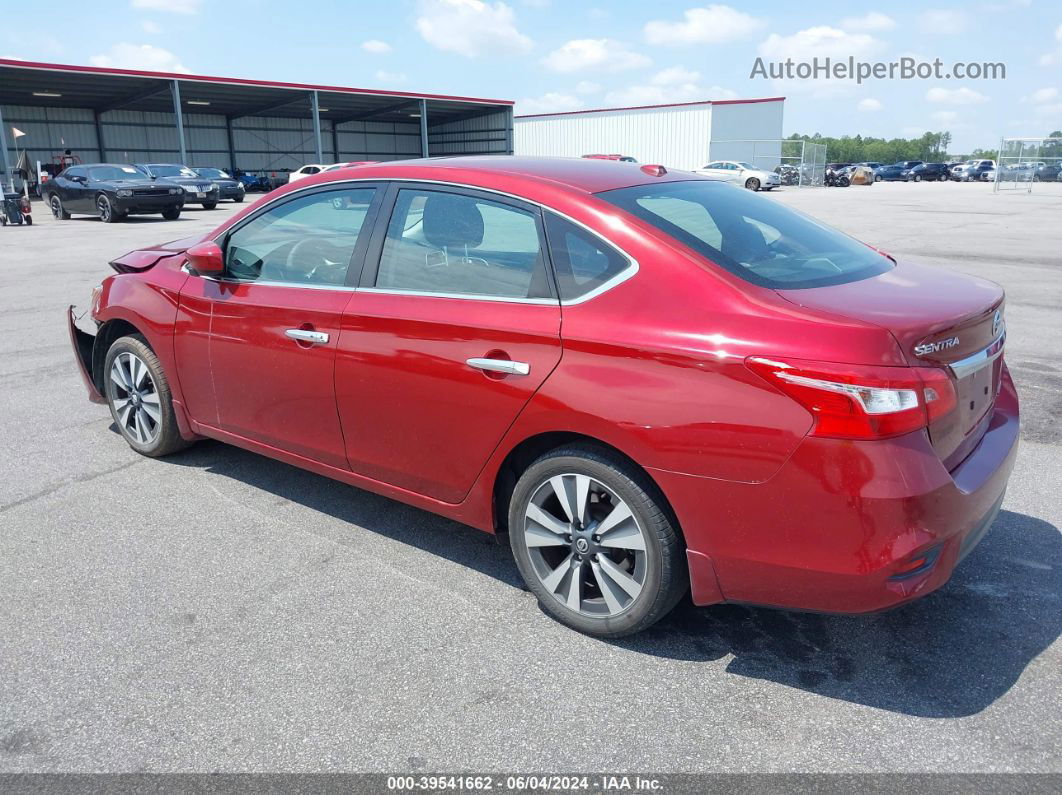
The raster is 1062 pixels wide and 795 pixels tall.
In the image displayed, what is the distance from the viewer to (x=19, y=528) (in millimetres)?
4027

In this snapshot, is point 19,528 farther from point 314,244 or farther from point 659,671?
point 659,671

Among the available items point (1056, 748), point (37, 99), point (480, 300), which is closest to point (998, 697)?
point (1056, 748)

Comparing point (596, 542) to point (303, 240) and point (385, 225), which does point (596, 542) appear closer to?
point (385, 225)

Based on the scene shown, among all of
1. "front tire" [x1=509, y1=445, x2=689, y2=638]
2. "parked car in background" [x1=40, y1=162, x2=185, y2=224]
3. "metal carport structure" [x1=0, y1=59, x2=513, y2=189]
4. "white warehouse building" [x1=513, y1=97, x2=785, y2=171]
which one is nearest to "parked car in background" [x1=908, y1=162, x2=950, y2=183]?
"white warehouse building" [x1=513, y1=97, x2=785, y2=171]

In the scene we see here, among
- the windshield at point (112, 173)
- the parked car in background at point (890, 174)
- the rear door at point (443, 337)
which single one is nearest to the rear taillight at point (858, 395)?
the rear door at point (443, 337)

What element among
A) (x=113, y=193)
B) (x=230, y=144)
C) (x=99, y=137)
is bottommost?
(x=113, y=193)

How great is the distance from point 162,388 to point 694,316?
3.17 metres

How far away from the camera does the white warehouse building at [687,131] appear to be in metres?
50.1

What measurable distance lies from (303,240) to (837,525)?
2654 millimetres

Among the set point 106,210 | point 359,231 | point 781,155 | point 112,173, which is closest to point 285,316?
point 359,231

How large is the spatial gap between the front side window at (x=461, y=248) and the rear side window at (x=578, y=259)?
64mm

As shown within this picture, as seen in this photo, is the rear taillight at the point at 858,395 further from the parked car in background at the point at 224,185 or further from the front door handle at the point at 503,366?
the parked car in background at the point at 224,185

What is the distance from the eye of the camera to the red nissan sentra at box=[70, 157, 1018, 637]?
2.50 m

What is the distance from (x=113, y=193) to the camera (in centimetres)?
2292
